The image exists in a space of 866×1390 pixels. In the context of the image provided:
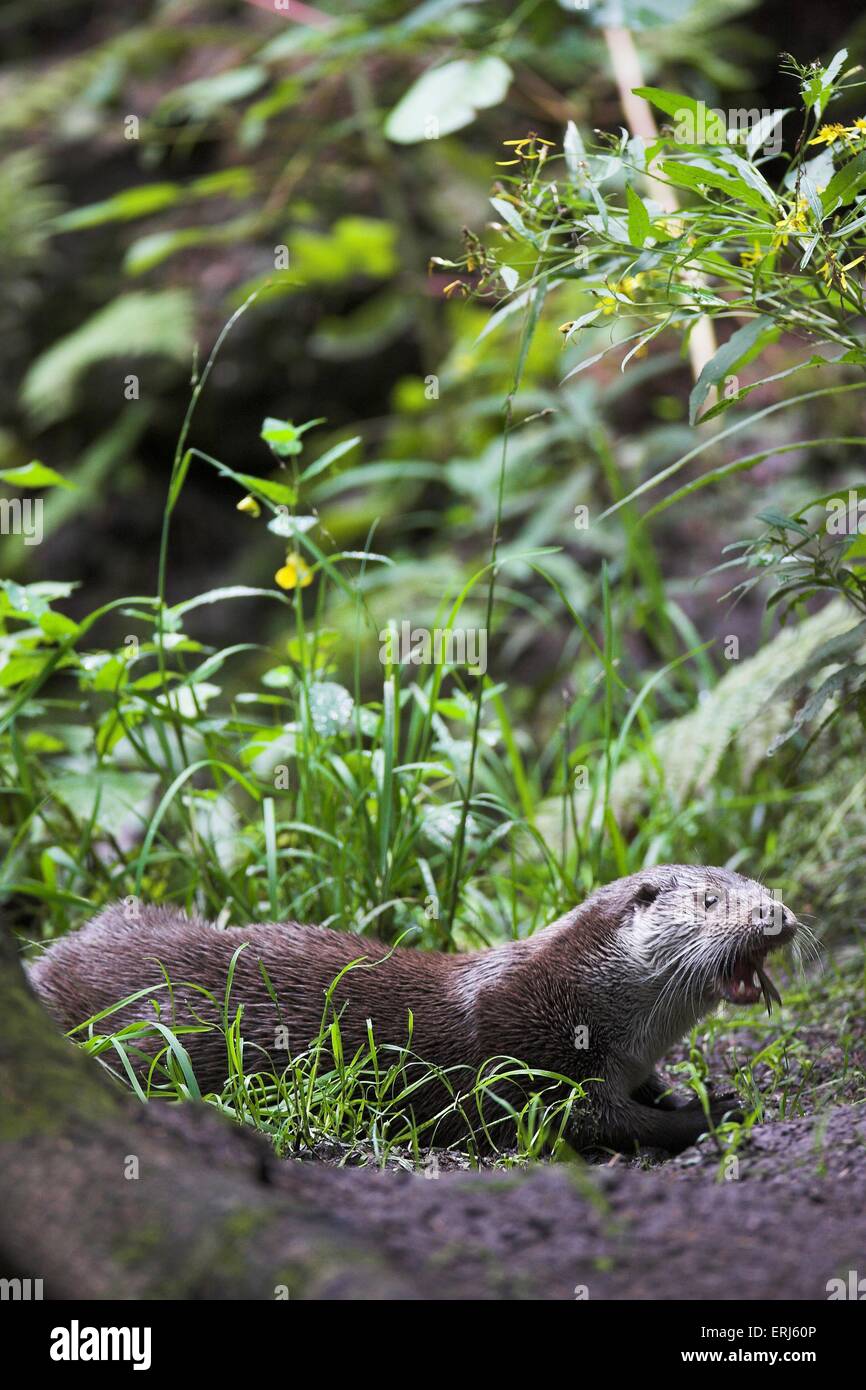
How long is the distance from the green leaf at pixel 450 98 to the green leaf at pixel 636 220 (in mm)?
2275

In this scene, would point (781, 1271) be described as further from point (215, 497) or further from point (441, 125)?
point (215, 497)

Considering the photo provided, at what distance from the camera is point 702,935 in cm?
269

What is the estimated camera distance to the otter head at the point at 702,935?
264 centimetres

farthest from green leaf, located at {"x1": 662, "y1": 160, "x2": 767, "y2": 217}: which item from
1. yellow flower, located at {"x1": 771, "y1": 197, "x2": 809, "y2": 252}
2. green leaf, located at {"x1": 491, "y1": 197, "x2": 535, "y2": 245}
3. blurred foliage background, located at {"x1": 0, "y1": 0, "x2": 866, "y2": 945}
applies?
blurred foliage background, located at {"x1": 0, "y1": 0, "x2": 866, "y2": 945}

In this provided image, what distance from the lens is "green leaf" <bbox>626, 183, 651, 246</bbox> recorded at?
2.39 meters

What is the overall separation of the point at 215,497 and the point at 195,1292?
8029mm

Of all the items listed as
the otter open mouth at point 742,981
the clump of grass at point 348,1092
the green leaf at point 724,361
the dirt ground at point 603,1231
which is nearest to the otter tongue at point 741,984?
the otter open mouth at point 742,981

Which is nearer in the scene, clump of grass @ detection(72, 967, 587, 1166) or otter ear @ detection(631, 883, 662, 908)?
clump of grass @ detection(72, 967, 587, 1166)

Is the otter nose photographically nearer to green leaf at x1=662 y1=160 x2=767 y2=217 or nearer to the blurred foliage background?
the blurred foliage background

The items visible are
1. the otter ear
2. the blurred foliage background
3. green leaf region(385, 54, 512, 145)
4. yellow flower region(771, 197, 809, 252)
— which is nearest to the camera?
yellow flower region(771, 197, 809, 252)

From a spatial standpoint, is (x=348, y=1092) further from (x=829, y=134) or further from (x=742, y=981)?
(x=829, y=134)

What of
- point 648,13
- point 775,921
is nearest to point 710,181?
point 775,921

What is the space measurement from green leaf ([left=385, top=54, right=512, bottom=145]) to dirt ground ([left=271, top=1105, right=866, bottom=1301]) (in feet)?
12.1

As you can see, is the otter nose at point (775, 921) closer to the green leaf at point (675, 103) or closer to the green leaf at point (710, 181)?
the green leaf at point (710, 181)
